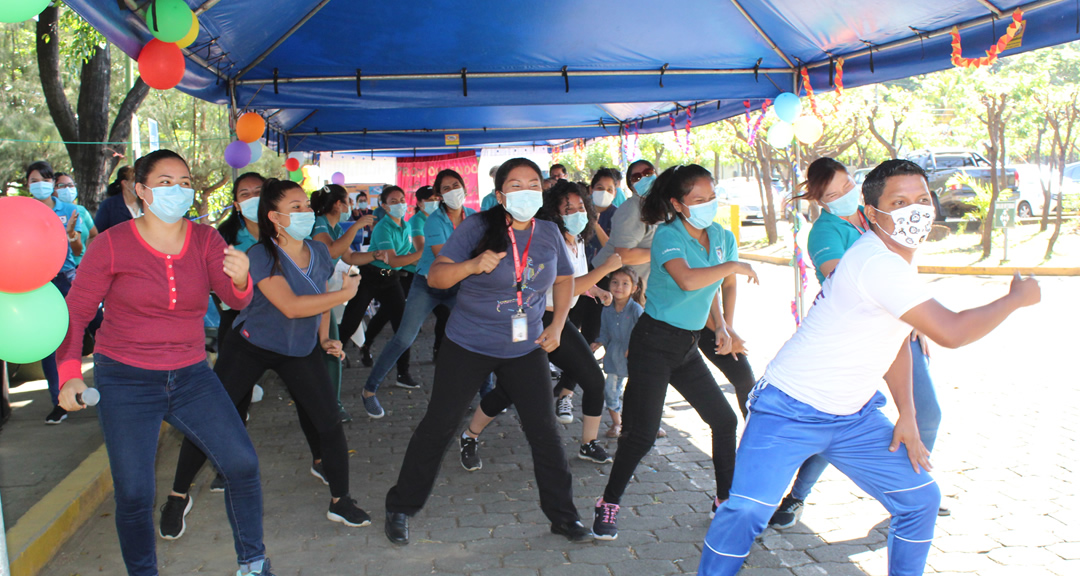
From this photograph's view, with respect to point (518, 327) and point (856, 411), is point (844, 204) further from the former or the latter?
point (518, 327)

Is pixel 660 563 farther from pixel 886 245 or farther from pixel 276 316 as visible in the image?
pixel 276 316

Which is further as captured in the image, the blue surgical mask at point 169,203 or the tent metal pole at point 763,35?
the tent metal pole at point 763,35

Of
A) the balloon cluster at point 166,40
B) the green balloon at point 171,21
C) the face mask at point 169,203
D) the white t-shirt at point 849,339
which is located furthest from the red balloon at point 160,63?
the white t-shirt at point 849,339

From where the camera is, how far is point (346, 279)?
3982 millimetres

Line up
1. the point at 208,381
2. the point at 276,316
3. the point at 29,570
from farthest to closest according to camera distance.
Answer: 1. the point at 276,316
2. the point at 29,570
3. the point at 208,381

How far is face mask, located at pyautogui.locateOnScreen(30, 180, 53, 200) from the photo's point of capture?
6332 millimetres

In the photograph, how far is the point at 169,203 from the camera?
321 centimetres

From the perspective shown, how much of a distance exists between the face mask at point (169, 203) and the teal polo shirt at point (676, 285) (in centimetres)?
216

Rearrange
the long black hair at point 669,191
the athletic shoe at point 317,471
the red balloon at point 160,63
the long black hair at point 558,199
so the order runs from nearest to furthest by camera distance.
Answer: the long black hair at point 669,191 < the red balloon at point 160,63 < the long black hair at point 558,199 < the athletic shoe at point 317,471

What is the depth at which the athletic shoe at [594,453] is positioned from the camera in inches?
209

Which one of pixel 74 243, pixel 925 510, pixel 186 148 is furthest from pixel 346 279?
pixel 186 148

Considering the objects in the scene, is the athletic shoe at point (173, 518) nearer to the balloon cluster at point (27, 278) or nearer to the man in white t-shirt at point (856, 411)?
the balloon cluster at point (27, 278)

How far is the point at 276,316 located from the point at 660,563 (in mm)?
2209

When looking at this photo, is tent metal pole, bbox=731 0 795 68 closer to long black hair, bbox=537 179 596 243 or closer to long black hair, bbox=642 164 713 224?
long black hair, bbox=537 179 596 243
